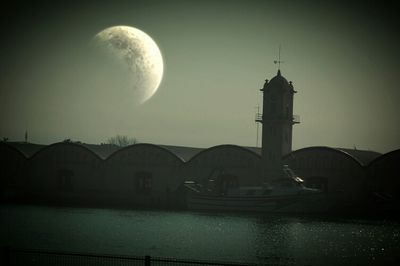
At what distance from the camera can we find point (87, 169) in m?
89.2

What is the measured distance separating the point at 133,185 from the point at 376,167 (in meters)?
30.5

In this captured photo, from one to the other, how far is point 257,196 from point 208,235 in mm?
21945

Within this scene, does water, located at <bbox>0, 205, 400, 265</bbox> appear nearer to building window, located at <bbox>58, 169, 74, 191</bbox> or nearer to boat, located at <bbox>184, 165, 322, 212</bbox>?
boat, located at <bbox>184, 165, 322, 212</bbox>

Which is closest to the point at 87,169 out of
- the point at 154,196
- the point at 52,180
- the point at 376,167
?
the point at 52,180

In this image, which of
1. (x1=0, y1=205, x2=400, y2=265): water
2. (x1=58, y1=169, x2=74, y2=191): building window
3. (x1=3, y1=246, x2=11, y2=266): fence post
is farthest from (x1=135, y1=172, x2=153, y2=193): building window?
(x1=3, y1=246, x2=11, y2=266): fence post

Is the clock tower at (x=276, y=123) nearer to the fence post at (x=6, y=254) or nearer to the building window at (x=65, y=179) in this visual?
the building window at (x=65, y=179)

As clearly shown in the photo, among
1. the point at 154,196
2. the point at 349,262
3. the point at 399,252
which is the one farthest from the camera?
the point at 154,196

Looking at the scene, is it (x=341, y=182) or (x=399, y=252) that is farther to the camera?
(x=341, y=182)

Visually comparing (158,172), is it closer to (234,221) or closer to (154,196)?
(154,196)

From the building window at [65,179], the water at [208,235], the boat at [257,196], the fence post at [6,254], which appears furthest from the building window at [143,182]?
the fence post at [6,254]

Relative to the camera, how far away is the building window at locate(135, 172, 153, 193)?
280 ft

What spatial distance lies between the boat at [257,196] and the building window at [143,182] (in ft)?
23.8

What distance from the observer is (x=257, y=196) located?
242 feet

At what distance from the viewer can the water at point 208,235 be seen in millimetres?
42469
